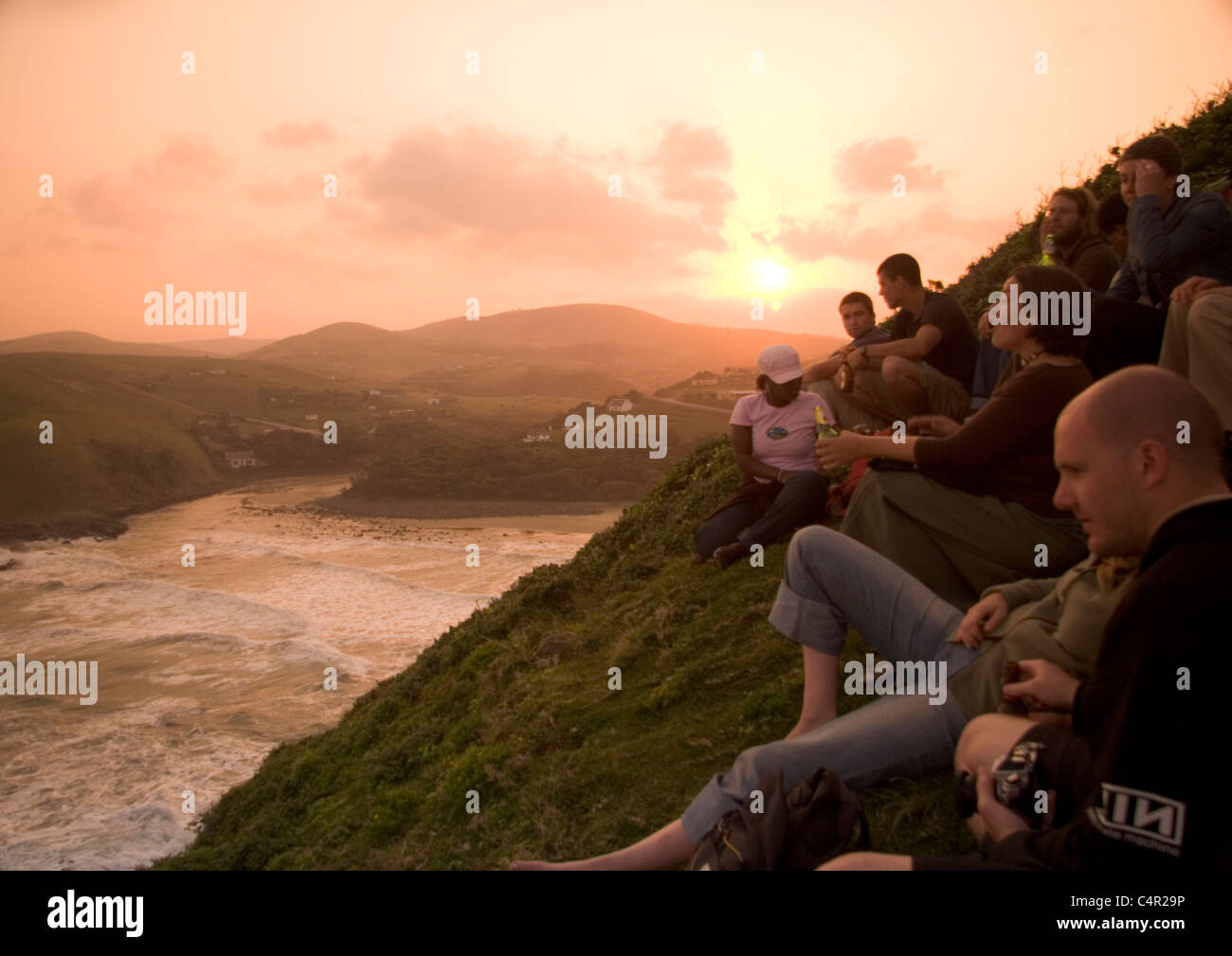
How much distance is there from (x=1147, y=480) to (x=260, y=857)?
11.6m

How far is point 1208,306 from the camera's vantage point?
508 cm

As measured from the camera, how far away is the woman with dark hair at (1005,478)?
4.30m

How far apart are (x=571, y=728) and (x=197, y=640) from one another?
5482 cm

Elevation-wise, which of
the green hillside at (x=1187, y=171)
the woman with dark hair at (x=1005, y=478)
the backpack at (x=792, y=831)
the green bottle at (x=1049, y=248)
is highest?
the green hillside at (x=1187, y=171)

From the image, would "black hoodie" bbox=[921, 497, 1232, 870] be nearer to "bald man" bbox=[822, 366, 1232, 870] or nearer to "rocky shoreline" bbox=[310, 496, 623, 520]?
"bald man" bbox=[822, 366, 1232, 870]

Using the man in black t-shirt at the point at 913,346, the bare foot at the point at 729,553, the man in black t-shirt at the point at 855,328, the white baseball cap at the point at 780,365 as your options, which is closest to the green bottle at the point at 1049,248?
the man in black t-shirt at the point at 913,346

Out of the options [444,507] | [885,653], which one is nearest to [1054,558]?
[885,653]

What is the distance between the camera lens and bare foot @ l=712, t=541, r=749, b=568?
8.88 meters

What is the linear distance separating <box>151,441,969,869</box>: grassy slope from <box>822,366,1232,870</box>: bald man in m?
1.71

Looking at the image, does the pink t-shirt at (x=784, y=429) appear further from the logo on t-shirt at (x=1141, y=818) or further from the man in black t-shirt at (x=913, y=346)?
the logo on t-shirt at (x=1141, y=818)

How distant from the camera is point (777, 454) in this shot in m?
8.62

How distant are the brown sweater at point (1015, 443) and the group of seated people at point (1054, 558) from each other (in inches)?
0.4

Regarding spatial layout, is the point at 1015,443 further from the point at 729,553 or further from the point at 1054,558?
the point at 729,553

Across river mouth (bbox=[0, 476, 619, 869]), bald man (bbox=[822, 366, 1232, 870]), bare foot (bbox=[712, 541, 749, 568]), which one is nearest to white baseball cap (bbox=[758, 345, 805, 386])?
bare foot (bbox=[712, 541, 749, 568])
